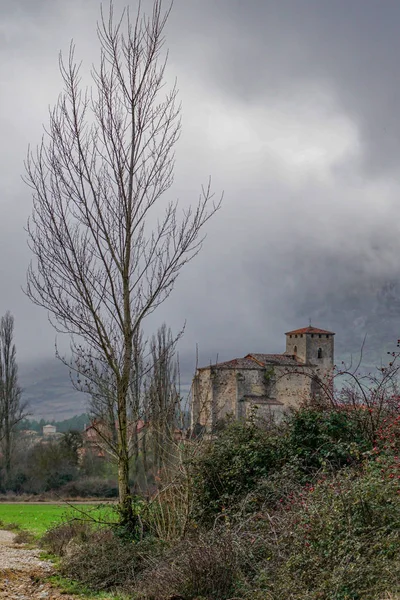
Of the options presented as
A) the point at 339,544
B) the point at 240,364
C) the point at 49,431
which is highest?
the point at 240,364

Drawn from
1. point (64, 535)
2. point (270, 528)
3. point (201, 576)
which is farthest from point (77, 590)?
point (64, 535)


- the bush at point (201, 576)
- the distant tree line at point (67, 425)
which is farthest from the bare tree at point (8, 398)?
the bush at point (201, 576)

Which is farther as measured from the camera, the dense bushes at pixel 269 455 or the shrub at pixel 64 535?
the shrub at pixel 64 535

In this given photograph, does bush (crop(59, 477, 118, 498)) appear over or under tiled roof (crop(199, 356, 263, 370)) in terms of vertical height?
under

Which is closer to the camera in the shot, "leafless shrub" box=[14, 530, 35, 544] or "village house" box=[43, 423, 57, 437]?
"leafless shrub" box=[14, 530, 35, 544]

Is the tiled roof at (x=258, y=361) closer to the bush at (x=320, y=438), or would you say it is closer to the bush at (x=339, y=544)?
the bush at (x=320, y=438)

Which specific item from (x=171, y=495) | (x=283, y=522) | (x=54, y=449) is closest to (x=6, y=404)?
(x=54, y=449)


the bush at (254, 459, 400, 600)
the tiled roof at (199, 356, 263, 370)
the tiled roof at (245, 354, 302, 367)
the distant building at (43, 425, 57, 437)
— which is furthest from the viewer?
the tiled roof at (245, 354, 302, 367)

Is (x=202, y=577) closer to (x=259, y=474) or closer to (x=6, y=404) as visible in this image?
(x=259, y=474)

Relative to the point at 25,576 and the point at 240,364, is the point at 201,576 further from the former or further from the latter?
the point at 240,364

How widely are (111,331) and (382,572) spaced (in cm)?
577

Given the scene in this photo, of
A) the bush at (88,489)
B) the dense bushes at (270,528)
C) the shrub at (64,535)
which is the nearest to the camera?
the dense bushes at (270,528)

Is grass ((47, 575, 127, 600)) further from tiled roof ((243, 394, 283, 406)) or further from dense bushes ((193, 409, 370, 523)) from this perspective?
tiled roof ((243, 394, 283, 406))

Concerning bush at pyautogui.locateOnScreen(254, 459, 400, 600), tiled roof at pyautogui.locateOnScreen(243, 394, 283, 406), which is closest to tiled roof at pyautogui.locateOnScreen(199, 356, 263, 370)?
tiled roof at pyautogui.locateOnScreen(243, 394, 283, 406)
